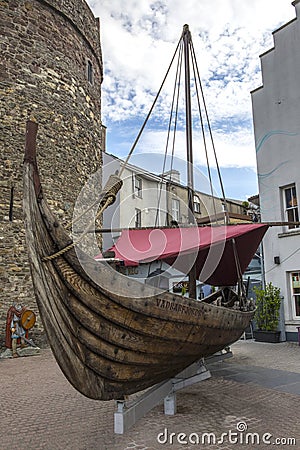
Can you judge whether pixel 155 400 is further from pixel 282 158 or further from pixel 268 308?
pixel 282 158

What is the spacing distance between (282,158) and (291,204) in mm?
1494

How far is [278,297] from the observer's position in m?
11.6

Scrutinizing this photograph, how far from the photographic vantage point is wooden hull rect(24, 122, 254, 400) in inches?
127

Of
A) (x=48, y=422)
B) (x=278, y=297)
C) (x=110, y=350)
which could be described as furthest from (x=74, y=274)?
(x=278, y=297)

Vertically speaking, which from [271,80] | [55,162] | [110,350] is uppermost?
[271,80]

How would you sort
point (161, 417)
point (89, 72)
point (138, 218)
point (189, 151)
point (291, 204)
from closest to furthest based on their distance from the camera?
point (161, 417)
point (189, 151)
point (291, 204)
point (89, 72)
point (138, 218)

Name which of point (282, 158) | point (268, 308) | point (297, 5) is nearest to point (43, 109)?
point (282, 158)

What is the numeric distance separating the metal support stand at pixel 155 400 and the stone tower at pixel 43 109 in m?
7.47

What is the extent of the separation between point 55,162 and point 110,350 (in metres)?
10.5

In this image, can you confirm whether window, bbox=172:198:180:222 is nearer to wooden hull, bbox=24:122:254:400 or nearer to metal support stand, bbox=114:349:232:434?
metal support stand, bbox=114:349:232:434

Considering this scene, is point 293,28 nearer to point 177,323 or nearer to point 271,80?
point 271,80

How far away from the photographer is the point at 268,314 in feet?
37.8

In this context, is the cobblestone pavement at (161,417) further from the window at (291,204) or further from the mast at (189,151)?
the window at (291,204)

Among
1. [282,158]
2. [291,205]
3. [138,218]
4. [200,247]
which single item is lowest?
[200,247]
